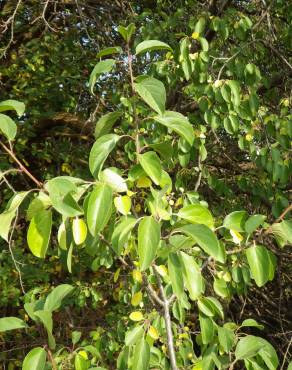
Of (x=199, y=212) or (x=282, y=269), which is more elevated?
(x=199, y=212)

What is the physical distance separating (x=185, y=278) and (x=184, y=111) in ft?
6.99

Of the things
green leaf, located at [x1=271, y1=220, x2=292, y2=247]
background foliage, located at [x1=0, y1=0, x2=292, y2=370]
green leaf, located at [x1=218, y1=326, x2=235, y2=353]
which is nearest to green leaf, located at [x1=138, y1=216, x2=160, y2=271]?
background foliage, located at [x1=0, y1=0, x2=292, y2=370]

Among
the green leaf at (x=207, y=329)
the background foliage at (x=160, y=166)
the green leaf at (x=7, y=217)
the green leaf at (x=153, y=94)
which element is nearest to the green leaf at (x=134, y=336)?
the background foliage at (x=160, y=166)

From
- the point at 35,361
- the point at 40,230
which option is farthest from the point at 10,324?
the point at 40,230

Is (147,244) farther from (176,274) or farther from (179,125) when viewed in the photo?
(179,125)

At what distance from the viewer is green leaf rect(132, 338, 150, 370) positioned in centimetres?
106

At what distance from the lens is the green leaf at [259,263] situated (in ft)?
3.70

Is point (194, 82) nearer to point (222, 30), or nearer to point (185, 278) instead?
point (222, 30)

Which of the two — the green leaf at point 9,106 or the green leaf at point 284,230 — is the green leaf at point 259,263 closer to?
the green leaf at point 284,230

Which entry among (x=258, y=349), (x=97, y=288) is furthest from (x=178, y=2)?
(x=258, y=349)

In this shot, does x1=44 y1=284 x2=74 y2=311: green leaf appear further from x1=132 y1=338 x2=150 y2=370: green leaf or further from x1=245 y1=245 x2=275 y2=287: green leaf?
x1=245 y1=245 x2=275 y2=287: green leaf

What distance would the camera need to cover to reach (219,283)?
1.40 m

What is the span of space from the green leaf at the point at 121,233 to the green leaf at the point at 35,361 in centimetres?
25

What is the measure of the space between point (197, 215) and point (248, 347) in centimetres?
40
